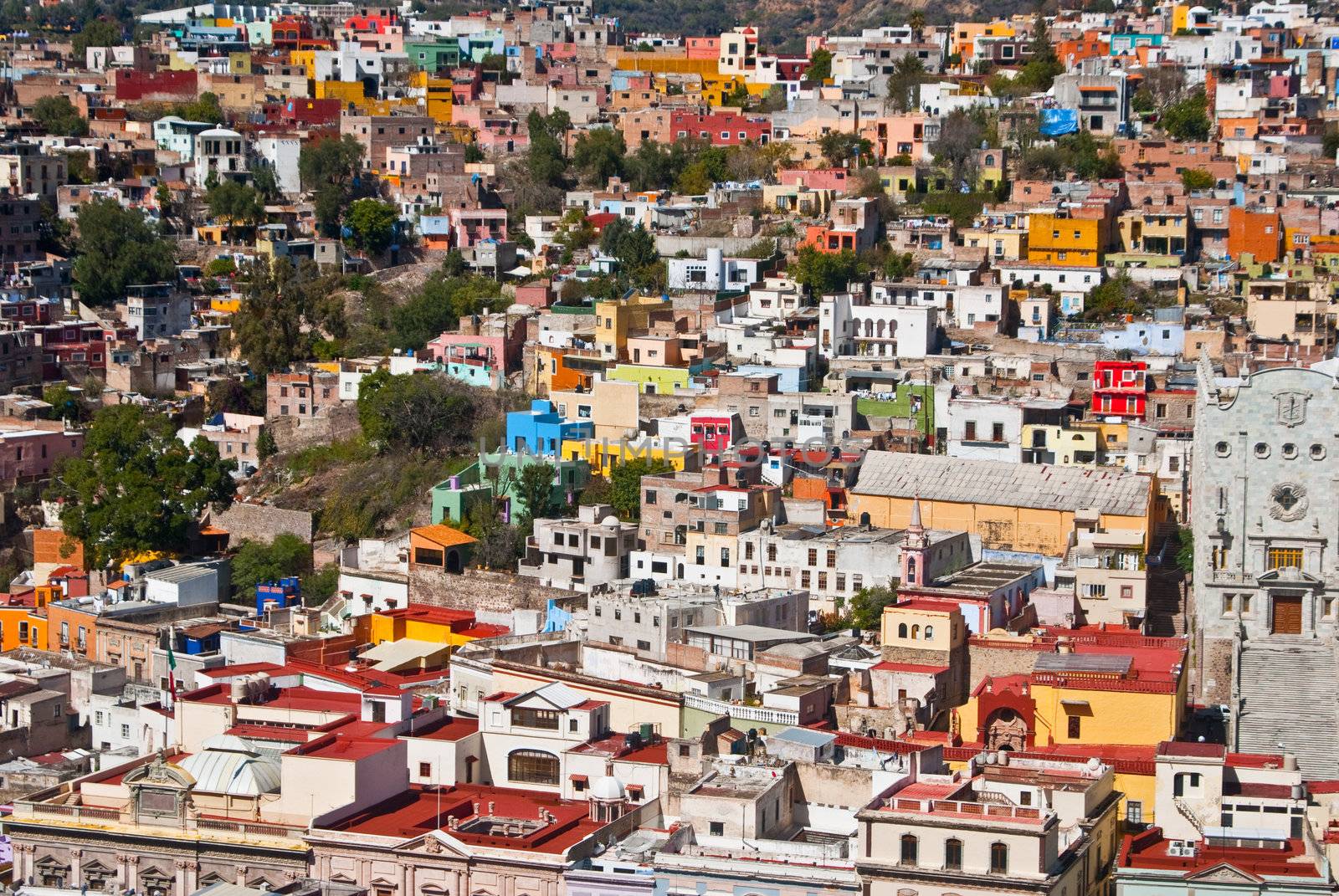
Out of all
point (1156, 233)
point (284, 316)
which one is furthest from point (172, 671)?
point (1156, 233)

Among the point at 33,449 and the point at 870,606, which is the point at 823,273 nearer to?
the point at 870,606

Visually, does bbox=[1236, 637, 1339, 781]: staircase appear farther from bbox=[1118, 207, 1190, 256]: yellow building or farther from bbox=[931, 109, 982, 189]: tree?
bbox=[931, 109, 982, 189]: tree

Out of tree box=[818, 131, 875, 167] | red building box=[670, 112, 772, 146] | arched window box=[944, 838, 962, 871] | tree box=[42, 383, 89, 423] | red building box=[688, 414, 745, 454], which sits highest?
red building box=[670, 112, 772, 146]

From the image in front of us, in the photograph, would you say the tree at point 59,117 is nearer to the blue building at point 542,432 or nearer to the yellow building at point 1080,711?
the blue building at point 542,432

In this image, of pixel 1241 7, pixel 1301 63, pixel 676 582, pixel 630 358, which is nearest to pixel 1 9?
pixel 1241 7

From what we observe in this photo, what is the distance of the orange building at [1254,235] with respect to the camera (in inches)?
2005

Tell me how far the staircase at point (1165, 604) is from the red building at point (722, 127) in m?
26.7

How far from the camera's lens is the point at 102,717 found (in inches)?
1363

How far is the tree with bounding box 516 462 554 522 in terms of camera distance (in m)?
40.8

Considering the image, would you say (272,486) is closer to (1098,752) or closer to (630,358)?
(630,358)

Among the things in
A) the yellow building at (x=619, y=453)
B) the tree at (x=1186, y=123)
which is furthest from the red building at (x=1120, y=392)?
the tree at (x=1186, y=123)

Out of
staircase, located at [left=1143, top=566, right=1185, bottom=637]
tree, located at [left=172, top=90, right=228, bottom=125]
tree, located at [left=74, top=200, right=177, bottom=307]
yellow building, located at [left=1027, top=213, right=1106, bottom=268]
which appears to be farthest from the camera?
tree, located at [left=172, top=90, right=228, bottom=125]

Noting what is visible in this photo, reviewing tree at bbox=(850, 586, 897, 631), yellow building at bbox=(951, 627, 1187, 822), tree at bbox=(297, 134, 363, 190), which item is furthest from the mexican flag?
tree at bbox=(297, 134, 363, 190)

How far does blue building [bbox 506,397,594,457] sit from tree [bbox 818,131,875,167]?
15666 mm
